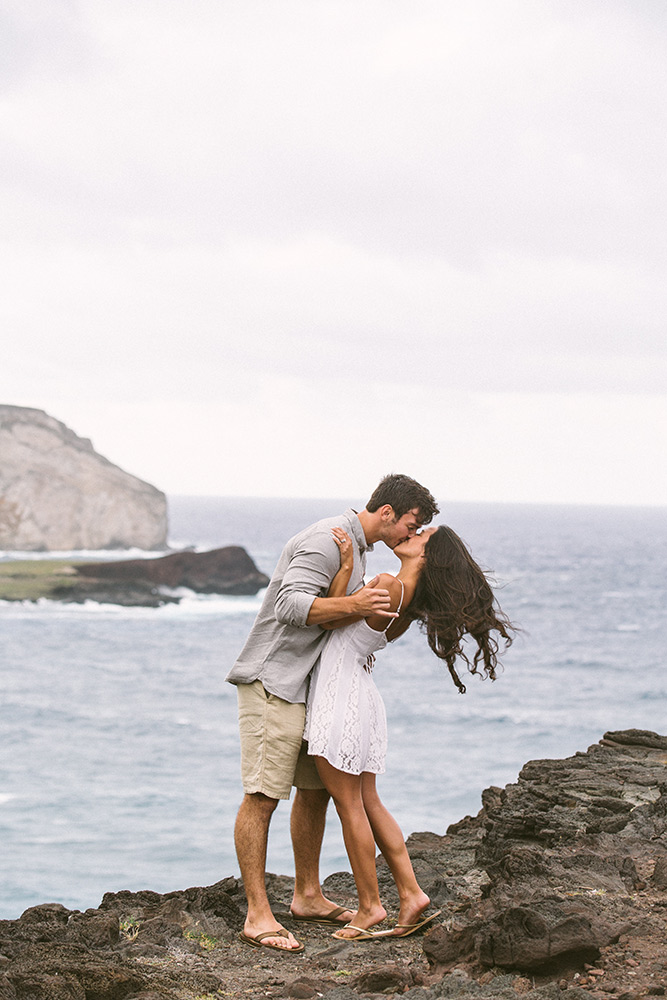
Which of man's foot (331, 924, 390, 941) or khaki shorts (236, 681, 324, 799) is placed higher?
khaki shorts (236, 681, 324, 799)

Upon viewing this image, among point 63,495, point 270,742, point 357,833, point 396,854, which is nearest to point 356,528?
point 270,742

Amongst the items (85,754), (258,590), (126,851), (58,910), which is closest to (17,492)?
(258,590)

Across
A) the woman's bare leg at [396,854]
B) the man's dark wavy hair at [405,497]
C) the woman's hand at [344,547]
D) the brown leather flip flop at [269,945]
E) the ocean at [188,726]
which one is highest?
the man's dark wavy hair at [405,497]

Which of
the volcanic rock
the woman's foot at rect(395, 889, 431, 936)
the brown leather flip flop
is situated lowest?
the volcanic rock

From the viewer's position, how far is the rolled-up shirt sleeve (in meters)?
5.35

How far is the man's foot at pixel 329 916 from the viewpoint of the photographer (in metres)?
5.77

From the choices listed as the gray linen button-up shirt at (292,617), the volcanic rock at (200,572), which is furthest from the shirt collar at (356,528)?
the volcanic rock at (200,572)

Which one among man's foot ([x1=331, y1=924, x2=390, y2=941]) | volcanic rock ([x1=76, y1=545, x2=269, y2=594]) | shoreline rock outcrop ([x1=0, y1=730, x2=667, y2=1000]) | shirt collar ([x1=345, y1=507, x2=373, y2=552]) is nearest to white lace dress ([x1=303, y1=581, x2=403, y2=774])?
shirt collar ([x1=345, y1=507, x2=373, y2=552])

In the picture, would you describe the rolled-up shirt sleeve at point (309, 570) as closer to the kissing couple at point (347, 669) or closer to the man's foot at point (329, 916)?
the kissing couple at point (347, 669)

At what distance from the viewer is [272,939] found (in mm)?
5285

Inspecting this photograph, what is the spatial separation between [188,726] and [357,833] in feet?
111

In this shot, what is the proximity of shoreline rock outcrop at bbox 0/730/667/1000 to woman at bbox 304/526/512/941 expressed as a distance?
30 cm

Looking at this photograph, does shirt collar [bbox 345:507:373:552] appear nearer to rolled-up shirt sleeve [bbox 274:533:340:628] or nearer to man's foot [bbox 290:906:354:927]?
rolled-up shirt sleeve [bbox 274:533:340:628]

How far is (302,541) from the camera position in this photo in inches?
216
